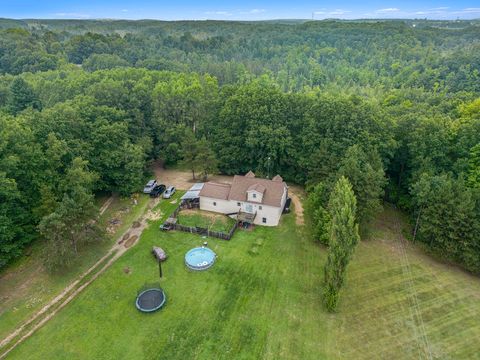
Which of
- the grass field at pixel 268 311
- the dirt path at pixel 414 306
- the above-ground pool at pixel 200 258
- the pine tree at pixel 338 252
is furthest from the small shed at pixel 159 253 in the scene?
the dirt path at pixel 414 306

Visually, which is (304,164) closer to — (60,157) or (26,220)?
(60,157)

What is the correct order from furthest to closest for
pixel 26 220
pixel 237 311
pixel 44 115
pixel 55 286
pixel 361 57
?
pixel 361 57, pixel 44 115, pixel 26 220, pixel 55 286, pixel 237 311

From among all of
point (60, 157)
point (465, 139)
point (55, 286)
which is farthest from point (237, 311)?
point (465, 139)

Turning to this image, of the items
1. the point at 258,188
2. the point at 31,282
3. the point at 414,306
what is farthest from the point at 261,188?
the point at 31,282

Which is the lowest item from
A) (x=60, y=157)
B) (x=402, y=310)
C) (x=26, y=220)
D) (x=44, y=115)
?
(x=402, y=310)

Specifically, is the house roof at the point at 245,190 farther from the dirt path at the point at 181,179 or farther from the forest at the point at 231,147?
the dirt path at the point at 181,179

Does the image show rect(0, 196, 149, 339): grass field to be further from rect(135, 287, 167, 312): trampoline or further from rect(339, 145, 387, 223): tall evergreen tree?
rect(339, 145, 387, 223): tall evergreen tree

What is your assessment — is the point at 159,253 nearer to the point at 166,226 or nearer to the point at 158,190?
the point at 166,226
